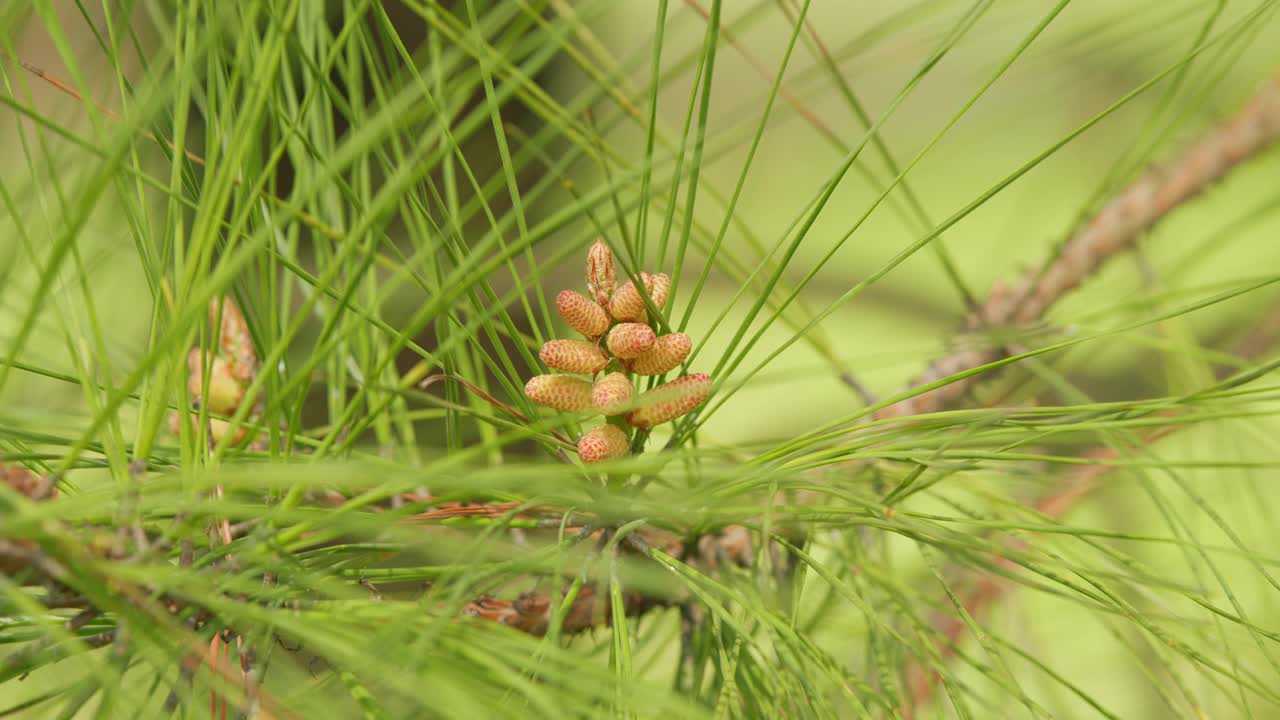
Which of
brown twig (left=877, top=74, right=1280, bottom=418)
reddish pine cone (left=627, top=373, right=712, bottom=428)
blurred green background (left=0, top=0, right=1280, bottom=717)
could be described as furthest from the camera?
blurred green background (left=0, top=0, right=1280, bottom=717)

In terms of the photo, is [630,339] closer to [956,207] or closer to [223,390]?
[223,390]

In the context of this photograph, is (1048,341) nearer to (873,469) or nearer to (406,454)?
(873,469)

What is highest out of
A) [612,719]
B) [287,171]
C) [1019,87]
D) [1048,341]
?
[1019,87]

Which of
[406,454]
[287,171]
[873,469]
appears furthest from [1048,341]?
[287,171]

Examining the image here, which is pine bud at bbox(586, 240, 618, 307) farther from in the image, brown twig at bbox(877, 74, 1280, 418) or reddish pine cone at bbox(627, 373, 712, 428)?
brown twig at bbox(877, 74, 1280, 418)

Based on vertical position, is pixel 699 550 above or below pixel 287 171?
below

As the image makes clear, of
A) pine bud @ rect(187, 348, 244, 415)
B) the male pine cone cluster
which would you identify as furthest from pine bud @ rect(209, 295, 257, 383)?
the male pine cone cluster
